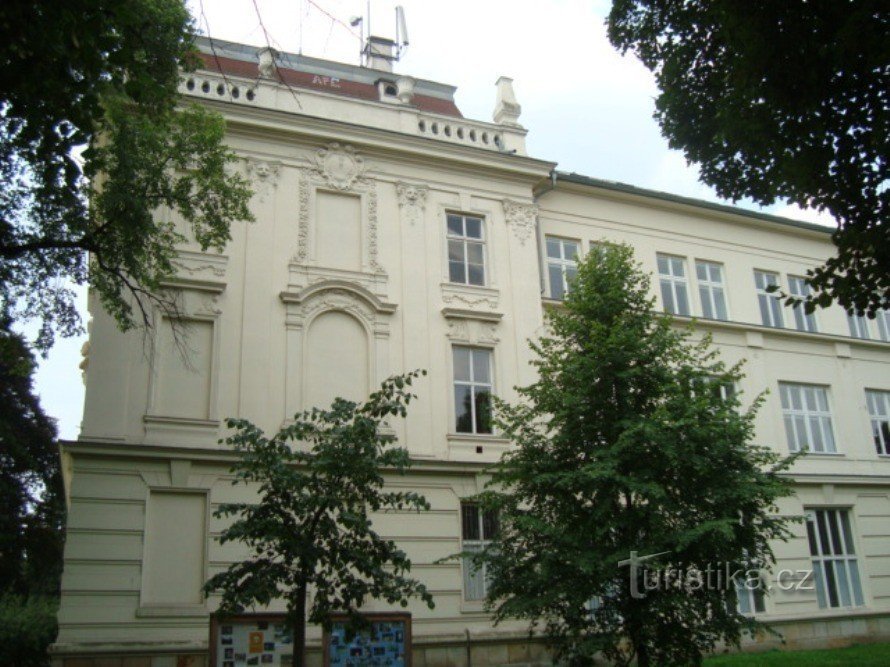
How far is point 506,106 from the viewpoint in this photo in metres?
23.4

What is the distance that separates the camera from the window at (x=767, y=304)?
26.0 meters

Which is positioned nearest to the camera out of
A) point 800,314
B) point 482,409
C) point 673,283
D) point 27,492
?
point 482,409

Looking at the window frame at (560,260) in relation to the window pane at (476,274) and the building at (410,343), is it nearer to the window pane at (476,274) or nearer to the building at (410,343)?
the building at (410,343)

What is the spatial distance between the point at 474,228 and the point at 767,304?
10.3 m

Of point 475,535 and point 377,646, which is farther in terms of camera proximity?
point 475,535

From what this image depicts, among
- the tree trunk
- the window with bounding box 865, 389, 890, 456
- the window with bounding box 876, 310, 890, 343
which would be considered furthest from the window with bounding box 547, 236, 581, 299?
the tree trunk

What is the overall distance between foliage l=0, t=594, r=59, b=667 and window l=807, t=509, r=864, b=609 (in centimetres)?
2177

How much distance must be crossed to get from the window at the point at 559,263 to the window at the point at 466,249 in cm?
235

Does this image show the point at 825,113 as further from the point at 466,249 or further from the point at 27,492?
the point at 27,492

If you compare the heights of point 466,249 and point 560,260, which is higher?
point 560,260

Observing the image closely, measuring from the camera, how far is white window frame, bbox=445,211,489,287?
21.3 meters

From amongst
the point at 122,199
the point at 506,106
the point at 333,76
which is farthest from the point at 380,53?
the point at 122,199

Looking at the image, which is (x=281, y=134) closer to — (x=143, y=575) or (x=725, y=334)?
(x=143, y=575)

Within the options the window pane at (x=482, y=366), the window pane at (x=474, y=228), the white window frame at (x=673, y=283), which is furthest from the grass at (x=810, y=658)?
the window pane at (x=474, y=228)
